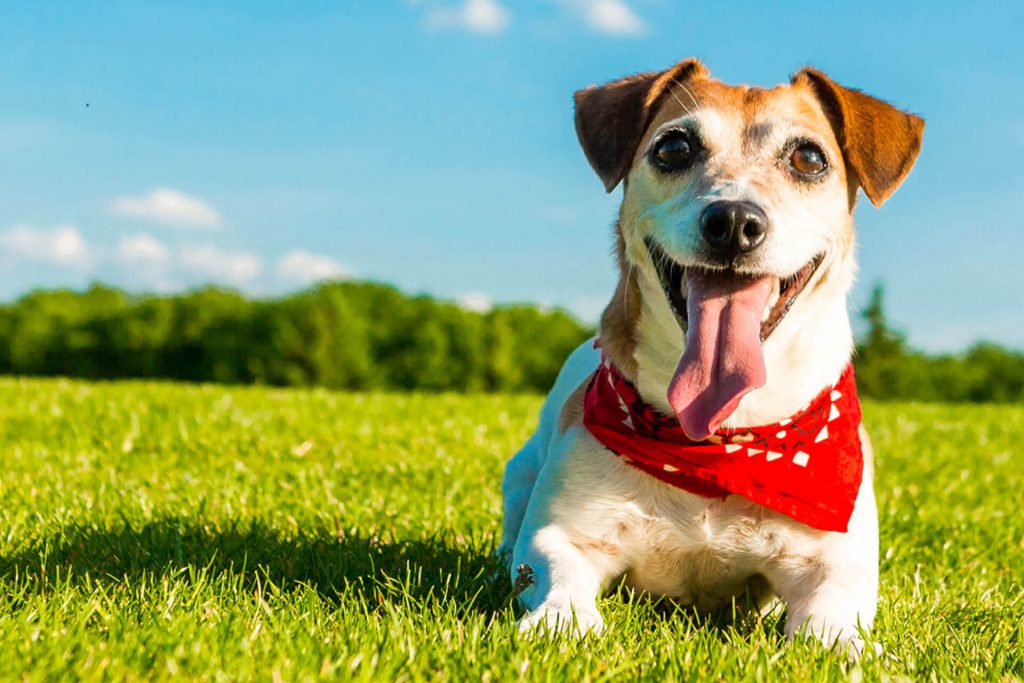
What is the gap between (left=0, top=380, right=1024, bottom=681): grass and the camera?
339cm

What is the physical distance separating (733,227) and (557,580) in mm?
1449

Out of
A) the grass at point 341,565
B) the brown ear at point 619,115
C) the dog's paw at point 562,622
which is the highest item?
the brown ear at point 619,115

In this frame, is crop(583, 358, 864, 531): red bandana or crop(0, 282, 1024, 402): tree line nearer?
crop(583, 358, 864, 531): red bandana

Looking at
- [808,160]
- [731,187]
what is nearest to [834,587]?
[731,187]

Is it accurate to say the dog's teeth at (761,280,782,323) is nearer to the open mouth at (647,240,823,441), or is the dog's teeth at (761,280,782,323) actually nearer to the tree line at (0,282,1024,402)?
the open mouth at (647,240,823,441)

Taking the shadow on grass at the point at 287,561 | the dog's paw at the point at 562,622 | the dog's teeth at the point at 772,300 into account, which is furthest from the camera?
the shadow on grass at the point at 287,561

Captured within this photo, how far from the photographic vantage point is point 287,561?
481 cm

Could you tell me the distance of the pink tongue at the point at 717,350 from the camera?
393cm

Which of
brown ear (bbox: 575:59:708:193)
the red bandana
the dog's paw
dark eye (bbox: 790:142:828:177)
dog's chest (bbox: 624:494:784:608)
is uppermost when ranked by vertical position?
brown ear (bbox: 575:59:708:193)

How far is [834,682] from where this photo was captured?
3416 millimetres

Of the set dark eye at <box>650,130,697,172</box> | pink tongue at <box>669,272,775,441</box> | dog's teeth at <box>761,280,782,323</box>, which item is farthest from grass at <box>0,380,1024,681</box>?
dark eye at <box>650,130,697,172</box>

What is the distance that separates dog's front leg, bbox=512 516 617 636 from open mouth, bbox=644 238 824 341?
98 centimetres

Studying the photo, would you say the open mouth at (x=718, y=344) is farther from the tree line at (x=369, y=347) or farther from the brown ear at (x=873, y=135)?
the tree line at (x=369, y=347)

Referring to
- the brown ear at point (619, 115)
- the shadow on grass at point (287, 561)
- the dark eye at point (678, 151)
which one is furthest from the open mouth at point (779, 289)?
the shadow on grass at point (287, 561)
